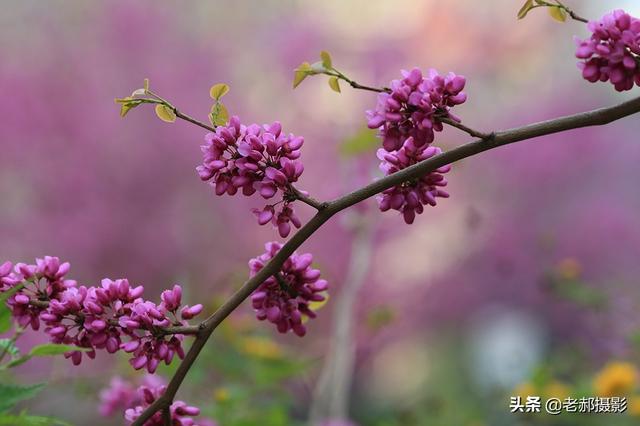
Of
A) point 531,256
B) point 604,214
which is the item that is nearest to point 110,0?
point 531,256

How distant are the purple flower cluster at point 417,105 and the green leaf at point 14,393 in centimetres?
29

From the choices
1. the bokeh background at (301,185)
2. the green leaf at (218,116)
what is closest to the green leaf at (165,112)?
the green leaf at (218,116)

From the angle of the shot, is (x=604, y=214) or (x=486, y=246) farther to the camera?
(x=604, y=214)

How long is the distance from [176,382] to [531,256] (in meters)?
3.33

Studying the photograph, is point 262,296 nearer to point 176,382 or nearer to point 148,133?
point 176,382

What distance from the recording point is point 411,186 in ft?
1.77

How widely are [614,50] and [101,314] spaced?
15.6 inches

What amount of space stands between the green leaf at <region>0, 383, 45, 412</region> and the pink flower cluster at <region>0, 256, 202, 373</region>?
3 cm

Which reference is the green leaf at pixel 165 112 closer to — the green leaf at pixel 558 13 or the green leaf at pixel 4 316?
the green leaf at pixel 4 316

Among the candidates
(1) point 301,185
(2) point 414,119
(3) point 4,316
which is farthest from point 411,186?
A: (1) point 301,185

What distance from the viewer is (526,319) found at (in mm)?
4598

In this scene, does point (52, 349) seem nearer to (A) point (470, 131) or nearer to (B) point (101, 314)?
(B) point (101, 314)

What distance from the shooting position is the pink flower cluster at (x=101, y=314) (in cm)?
52

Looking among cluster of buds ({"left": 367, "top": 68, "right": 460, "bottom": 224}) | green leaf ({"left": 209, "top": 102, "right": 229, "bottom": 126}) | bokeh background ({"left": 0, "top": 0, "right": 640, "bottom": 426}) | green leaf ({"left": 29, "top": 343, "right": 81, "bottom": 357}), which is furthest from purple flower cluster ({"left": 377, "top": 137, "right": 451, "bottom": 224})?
bokeh background ({"left": 0, "top": 0, "right": 640, "bottom": 426})
